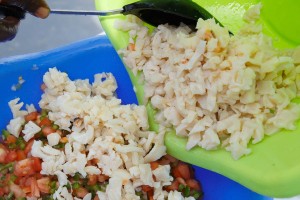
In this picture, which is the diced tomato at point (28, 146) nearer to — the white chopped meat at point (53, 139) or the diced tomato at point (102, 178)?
the white chopped meat at point (53, 139)

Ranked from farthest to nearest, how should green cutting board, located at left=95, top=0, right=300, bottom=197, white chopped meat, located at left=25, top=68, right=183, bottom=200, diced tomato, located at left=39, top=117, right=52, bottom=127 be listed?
diced tomato, located at left=39, top=117, right=52, bottom=127 < white chopped meat, located at left=25, top=68, right=183, bottom=200 < green cutting board, located at left=95, top=0, right=300, bottom=197

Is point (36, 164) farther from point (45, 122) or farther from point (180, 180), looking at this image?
point (180, 180)

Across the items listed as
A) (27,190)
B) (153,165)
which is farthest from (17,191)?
(153,165)

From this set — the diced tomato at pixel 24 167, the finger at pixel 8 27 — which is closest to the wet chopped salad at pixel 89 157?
the diced tomato at pixel 24 167

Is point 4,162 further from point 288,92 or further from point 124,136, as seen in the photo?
point 288,92

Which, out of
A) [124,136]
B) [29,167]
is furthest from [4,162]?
[124,136]

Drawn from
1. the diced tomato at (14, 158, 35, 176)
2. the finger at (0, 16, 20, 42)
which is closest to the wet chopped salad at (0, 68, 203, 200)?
the diced tomato at (14, 158, 35, 176)

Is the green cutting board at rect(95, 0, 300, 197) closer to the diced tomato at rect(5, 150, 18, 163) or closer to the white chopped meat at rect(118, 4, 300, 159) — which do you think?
the white chopped meat at rect(118, 4, 300, 159)
